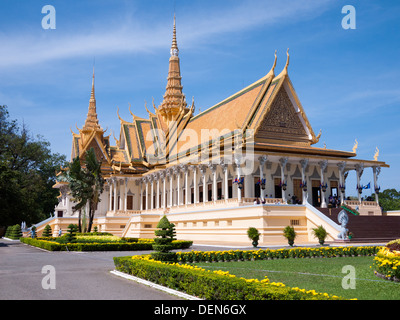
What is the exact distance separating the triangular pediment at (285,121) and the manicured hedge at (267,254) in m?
15.0

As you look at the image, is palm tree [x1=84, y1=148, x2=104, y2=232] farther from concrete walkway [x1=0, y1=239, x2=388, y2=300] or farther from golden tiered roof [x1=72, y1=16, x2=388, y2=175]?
concrete walkway [x1=0, y1=239, x2=388, y2=300]

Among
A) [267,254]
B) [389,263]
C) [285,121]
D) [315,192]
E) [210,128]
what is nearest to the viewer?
[389,263]

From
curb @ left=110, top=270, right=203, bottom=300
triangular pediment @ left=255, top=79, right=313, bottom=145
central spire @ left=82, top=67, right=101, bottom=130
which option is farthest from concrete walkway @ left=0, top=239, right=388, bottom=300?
central spire @ left=82, top=67, right=101, bottom=130

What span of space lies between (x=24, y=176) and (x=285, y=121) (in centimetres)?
3824

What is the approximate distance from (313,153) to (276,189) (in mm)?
3787

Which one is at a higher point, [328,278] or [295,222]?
[295,222]

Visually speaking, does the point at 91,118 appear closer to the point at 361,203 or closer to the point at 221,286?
the point at 361,203

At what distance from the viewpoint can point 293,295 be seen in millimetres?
6035

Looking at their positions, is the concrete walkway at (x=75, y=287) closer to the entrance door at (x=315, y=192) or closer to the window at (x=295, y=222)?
the window at (x=295, y=222)

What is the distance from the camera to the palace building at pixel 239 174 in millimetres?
25516

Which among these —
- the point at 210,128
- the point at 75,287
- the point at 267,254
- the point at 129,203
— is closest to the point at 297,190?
the point at 210,128

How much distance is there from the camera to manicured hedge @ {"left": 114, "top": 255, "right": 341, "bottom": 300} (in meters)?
6.11

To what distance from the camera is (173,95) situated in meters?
48.4
